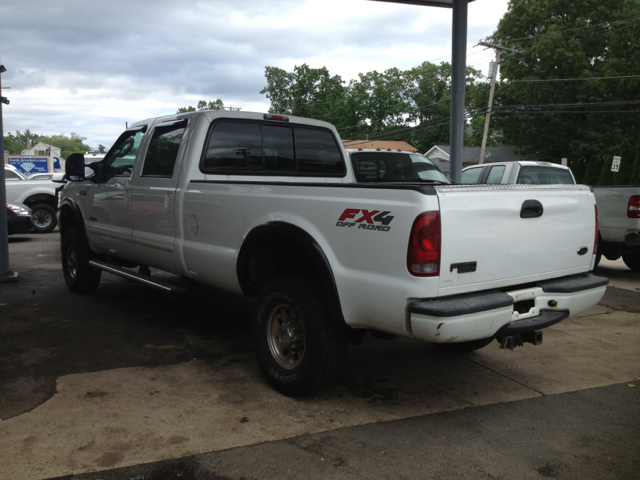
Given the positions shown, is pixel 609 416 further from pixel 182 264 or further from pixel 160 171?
pixel 160 171

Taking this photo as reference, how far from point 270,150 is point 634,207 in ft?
19.8

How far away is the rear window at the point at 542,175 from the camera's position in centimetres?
1009

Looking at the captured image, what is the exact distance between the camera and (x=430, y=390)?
4.19 m

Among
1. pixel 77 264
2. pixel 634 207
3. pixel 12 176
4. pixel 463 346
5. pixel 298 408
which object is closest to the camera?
pixel 298 408

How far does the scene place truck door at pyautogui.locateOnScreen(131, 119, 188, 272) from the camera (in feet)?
16.6

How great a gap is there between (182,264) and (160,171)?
3.32 feet

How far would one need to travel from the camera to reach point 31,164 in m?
44.4

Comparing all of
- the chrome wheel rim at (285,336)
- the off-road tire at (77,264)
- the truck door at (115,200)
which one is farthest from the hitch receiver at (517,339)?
the off-road tire at (77,264)

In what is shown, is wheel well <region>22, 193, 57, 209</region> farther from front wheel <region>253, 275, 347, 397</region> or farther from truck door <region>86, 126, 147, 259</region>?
front wheel <region>253, 275, 347, 397</region>

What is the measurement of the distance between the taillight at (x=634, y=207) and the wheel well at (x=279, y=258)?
641cm

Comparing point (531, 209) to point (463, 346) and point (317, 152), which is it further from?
point (317, 152)

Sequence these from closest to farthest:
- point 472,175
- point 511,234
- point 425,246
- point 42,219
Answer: point 425,246 < point 511,234 < point 472,175 < point 42,219

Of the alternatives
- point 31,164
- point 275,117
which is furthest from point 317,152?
point 31,164

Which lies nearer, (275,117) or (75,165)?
(275,117)
